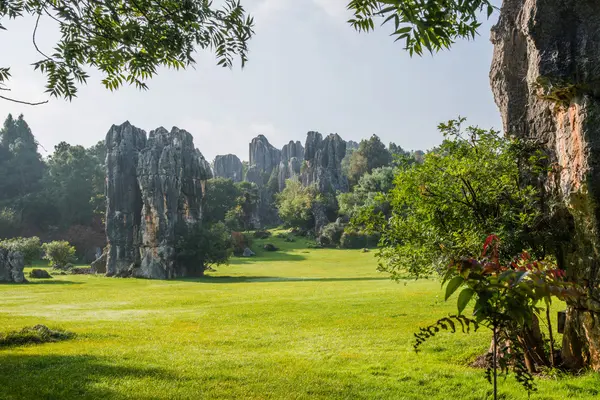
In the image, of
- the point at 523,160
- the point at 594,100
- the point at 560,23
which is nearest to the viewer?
the point at 594,100

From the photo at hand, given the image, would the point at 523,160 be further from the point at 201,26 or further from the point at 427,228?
the point at 201,26

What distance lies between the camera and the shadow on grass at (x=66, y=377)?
8.77m

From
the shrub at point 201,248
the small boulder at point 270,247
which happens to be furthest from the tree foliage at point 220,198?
the shrub at point 201,248

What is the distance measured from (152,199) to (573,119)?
51.7 metres

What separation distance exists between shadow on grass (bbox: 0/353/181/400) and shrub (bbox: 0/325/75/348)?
228 cm

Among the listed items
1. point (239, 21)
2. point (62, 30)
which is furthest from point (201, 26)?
point (62, 30)

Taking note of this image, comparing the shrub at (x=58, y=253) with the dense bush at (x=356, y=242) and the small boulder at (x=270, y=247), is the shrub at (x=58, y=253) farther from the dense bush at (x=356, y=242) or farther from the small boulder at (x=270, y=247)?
the dense bush at (x=356, y=242)

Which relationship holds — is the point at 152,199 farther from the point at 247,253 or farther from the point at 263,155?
the point at 263,155

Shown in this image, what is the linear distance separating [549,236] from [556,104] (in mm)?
2735

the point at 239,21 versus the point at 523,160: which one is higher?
the point at 239,21

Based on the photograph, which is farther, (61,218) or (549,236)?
(61,218)

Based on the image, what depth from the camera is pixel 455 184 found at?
10820 millimetres

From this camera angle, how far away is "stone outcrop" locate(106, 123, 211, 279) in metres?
53.7

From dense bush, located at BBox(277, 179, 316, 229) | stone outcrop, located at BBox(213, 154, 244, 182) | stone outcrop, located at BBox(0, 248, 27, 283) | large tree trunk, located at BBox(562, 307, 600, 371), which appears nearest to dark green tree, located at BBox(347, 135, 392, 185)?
dense bush, located at BBox(277, 179, 316, 229)
